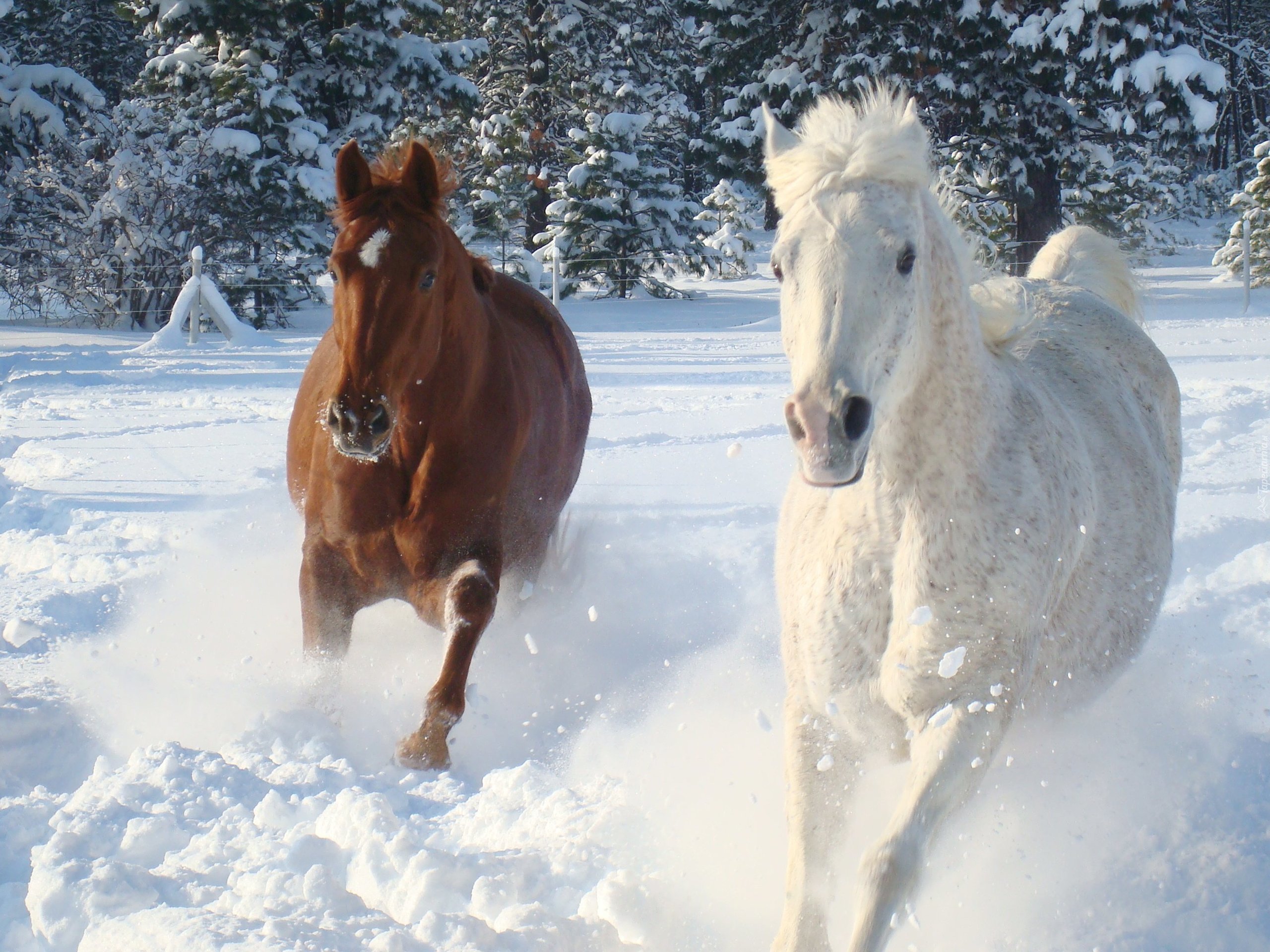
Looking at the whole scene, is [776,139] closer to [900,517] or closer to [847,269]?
[847,269]

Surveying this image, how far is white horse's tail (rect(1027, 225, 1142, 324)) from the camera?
501cm

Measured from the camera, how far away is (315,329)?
62.7ft

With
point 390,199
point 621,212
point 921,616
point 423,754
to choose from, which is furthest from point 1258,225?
point 921,616

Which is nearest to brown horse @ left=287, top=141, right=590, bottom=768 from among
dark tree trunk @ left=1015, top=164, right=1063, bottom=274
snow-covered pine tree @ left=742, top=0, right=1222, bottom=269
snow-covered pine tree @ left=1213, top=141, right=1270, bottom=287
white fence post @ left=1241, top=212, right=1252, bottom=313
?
snow-covered pine tree @ left=742, top=0, right=1222, bottom=269

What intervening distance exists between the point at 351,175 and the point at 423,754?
2055mm

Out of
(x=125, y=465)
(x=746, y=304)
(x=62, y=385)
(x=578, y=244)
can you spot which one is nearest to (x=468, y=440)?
(x=125, y=465)

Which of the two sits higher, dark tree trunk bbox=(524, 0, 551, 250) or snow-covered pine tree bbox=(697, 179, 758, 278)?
dark tree trunk bbox=(524, 0, 551, 250)

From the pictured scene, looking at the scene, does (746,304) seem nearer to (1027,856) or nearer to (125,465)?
(125,465)

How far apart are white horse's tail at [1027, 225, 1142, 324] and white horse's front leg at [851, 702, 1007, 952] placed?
3.05 meters

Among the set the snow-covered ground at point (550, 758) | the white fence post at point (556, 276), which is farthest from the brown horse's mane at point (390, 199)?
the white fence post at point (556, 276)

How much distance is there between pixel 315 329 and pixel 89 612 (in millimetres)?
14616

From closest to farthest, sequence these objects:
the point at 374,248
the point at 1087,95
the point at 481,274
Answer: the point at 374,248 < the point at 481,274 < the point at 1087,95

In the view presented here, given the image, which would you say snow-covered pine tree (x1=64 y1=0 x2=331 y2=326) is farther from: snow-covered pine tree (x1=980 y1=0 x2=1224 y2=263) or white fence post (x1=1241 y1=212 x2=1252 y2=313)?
white fence post (x1=1241 y1=212 x2=1252 y2=313)

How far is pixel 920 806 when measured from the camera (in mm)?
2354
